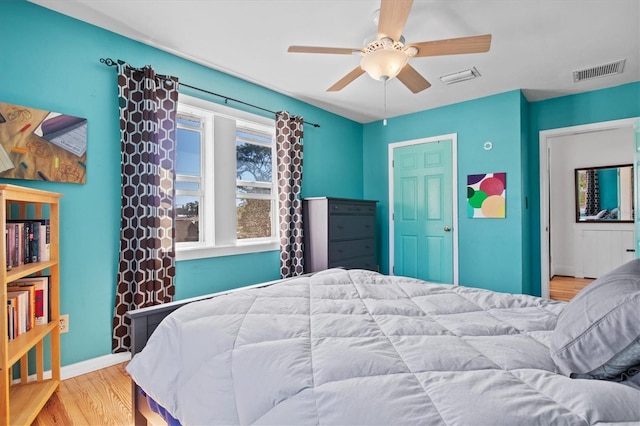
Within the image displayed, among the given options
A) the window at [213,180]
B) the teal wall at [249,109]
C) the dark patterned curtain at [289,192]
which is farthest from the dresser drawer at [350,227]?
the window at [213,180]

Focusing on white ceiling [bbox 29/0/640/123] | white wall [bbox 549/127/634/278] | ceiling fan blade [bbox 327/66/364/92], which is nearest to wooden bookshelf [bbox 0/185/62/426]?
white ceiling [bbox 29/0/640/123]

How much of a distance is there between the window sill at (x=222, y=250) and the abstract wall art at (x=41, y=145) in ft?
3.06

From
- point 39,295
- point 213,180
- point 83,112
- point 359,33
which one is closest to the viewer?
point 39,295

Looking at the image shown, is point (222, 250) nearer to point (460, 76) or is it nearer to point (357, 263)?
point (357, 263)

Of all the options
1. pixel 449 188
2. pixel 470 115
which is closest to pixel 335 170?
pixel 449 188

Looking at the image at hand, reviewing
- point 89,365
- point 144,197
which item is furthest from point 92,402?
point 144,197

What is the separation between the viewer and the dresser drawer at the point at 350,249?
12.1 feet

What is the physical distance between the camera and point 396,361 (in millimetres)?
913

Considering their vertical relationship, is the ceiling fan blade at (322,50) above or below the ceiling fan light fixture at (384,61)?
above

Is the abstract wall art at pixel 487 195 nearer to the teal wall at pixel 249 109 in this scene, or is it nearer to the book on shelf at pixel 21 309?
the teal wall at pixel 249 109

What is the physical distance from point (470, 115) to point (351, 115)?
5.10 feet

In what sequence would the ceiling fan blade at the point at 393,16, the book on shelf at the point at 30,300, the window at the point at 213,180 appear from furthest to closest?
the window at the point at 213,180, the book on shelf at the point at 30,300, the ceiling fan blade at the point at 393,16

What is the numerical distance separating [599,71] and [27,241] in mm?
4853

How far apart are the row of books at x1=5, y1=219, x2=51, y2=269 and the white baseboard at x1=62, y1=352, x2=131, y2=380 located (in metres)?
0.82
